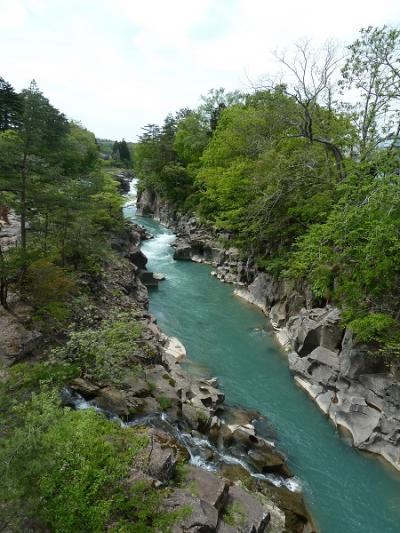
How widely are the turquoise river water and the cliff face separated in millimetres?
531

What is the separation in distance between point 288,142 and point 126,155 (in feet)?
296

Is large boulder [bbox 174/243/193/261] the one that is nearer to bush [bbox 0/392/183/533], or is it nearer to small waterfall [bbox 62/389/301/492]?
small waterfall [bbox 62/389/301/492]

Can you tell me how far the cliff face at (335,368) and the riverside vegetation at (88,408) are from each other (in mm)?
3335

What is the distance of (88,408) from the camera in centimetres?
943

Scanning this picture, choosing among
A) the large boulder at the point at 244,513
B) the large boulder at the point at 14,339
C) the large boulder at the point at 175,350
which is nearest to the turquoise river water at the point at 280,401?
the large boulder at the point at 175,350

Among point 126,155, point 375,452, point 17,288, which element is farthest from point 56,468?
point 126,155

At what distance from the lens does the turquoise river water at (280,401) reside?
33.3 ft

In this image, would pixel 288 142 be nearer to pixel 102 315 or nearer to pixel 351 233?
pixel 351 233

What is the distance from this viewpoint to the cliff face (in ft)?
39.8

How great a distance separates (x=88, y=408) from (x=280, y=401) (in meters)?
8.11

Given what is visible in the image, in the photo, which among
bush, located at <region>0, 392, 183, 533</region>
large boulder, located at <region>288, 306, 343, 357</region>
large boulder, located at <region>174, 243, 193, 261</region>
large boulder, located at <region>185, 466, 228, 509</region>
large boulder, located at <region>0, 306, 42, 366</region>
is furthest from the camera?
large boulder, located at <region>174, 243, 193, 261</region>

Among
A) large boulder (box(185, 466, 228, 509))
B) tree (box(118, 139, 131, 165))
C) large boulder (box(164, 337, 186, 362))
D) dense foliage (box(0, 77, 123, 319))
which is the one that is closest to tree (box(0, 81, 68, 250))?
dense foliage (box(0, 77, 123, 319))

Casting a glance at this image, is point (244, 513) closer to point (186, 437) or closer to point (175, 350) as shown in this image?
point (186, 437)

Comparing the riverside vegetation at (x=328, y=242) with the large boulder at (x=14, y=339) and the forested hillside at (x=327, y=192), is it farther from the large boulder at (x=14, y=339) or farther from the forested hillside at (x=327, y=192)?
the large boulder at (x=14, y=339)
